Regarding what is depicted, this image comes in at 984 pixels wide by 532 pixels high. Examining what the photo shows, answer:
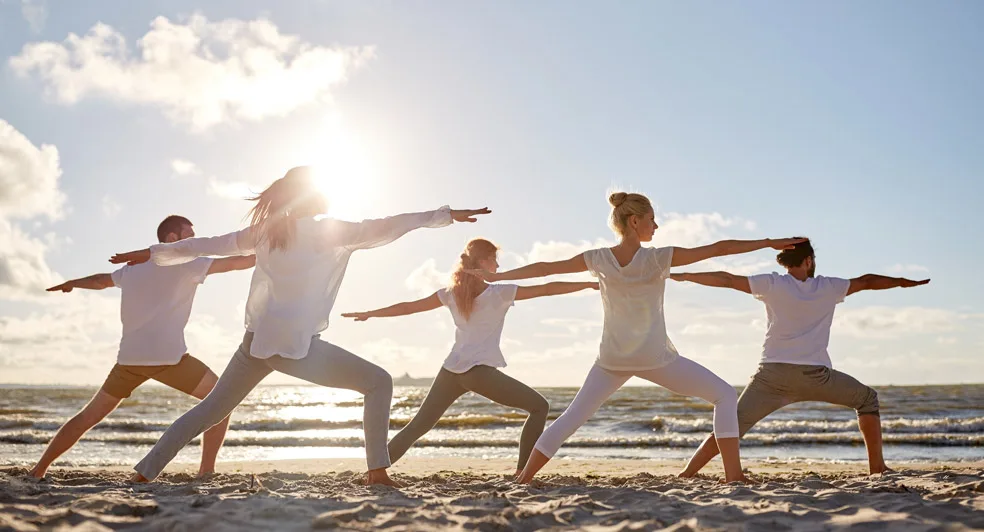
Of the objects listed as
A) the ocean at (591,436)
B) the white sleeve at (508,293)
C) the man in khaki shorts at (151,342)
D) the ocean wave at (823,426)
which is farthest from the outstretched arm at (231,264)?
the ocean wave at (823,426)

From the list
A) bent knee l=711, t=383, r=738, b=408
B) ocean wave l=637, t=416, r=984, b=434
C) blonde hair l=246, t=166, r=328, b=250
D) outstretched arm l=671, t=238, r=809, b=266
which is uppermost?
blonde hair l=246, t=166, r=328, b=250

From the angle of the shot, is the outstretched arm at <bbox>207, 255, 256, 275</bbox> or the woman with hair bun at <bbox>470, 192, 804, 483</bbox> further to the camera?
the outstretched arm at <bbox>207, 255, 256, 275</bbox>

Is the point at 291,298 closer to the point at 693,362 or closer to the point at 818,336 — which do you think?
the point at 693,362

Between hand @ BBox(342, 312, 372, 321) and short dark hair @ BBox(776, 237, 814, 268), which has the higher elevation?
short dark hair @ BBox(776, 237, 814, 268)

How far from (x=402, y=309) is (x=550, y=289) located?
4.03 feet

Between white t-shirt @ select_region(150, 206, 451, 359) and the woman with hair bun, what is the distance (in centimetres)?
94

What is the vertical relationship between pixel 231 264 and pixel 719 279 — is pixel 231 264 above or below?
above

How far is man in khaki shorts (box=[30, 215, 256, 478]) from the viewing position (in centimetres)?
536

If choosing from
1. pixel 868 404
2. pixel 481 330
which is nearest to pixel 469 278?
pixel 481 330

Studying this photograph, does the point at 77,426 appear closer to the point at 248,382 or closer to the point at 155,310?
the point at 155,310

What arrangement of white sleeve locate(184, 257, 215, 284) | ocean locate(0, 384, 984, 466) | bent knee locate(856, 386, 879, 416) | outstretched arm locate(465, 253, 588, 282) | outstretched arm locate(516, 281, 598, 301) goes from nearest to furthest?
outstretched arm locate(465, 253, 588, 282) → white sleeve locate(184, 257, 215, 284) → outstretched arm locate(516, 281, 598, 301) → bent knee locate(856, 386, 879, 416) → ocean locate(0, 384, 984, 466)

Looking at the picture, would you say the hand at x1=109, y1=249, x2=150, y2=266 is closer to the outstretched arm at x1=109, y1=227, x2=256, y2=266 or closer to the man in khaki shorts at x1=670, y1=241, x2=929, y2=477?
the outstretched arm at x1=109, y1=227, x2=256, y2=266

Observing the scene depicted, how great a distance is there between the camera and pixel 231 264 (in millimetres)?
5219

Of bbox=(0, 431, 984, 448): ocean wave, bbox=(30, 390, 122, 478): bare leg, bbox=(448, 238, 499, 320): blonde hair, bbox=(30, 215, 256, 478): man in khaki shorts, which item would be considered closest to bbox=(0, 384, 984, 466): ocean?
bbox=(0, 431, 984, 448): ocean wave
